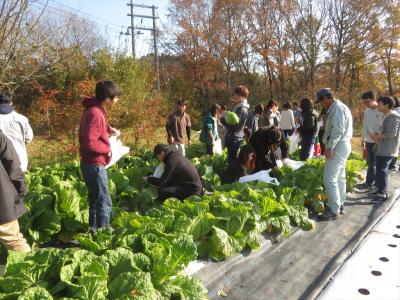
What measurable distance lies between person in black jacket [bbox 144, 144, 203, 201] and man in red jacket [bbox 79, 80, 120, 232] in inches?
33.1

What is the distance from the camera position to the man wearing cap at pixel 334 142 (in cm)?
388

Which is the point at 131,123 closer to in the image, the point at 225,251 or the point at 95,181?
Answer: the point at 95,181

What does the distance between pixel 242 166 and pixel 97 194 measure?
212cm

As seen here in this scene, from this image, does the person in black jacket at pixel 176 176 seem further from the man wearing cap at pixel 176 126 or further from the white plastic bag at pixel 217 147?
the white plastic bag at pixel 217 147

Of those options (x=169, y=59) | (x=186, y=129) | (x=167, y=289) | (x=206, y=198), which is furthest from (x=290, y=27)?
(x=167, y=289)

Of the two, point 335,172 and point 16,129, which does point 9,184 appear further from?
point 335,172

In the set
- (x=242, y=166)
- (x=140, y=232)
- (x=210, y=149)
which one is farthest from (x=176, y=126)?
(x=140, y=232)

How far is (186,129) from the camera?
6.93 meters

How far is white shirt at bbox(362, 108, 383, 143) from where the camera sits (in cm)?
540

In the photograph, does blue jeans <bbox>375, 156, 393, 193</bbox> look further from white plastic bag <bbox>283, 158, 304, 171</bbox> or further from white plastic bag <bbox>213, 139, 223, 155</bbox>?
white plastic bag <bbox>213, 139, 223, 155</bbox>

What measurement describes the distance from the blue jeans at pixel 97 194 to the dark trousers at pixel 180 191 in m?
0.94

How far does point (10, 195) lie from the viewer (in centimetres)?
255

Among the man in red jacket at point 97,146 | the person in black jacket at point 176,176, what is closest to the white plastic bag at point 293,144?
the person in black jacket at point 176,176

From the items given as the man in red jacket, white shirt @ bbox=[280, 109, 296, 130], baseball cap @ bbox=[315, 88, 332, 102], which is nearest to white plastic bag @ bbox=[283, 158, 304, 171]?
baseball cap @ bbox=[315, 88, 332, 102]
